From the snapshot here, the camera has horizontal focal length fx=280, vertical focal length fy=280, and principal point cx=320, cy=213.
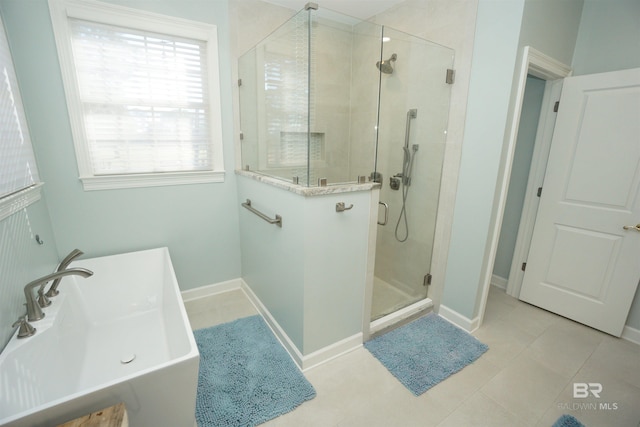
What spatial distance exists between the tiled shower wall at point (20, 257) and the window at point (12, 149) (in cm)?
7

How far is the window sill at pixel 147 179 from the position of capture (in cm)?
204

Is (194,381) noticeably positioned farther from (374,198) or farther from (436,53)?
(436,53)

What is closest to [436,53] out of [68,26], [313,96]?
[313,96]

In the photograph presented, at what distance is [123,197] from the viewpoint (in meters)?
2.16

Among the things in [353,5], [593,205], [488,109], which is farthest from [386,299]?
[353,5]

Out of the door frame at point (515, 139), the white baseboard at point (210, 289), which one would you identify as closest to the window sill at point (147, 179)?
the white baseboard at point (210, 289)

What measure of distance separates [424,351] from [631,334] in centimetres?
163

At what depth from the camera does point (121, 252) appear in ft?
7.27

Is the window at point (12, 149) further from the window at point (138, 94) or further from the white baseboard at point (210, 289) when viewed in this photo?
the white baseboard at point (210, 289)

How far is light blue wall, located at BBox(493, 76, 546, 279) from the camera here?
2.48 meters

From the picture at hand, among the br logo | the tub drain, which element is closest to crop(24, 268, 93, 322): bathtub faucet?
the tub drain

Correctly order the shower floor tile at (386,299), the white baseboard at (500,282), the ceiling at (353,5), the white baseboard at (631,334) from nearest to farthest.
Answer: the white baseboard at (631,334) < the shower floor tile at (386,299) < the ceiling at (353,5) < the white baseboard at (500,282)

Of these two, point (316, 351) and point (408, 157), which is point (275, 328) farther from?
point (408, 157)

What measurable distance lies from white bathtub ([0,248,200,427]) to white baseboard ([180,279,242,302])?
0.40 metres
